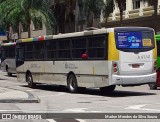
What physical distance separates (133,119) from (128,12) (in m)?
34.2

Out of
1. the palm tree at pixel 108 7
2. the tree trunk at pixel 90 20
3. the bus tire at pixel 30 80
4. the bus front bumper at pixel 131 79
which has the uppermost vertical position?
the palm tree at pixel 108 7

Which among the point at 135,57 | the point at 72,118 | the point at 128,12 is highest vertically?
the point at 128,12

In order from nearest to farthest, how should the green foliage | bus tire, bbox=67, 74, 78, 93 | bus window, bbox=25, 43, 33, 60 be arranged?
bus tire, bbox=67, 74, 78, 93
bus window, bbox=25, 43, 33, 60
the green foliage

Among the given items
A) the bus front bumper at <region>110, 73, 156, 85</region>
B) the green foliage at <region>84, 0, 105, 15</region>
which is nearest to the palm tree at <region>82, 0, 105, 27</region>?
the green foliage at <region>84, 0, 105, 15</region>

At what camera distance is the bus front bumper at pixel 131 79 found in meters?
19.8

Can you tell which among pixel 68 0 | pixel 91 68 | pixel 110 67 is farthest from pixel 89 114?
pixel 68 0

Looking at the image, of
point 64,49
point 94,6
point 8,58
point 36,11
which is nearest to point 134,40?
point 64,49

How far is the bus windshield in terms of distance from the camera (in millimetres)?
20047

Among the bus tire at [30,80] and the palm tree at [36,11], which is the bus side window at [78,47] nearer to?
the bus tire at [30,80]

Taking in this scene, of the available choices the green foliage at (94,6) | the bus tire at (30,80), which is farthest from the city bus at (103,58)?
the green foliage at (94,6)

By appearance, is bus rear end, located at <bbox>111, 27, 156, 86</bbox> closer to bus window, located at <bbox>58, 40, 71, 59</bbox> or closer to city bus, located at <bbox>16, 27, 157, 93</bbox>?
city bus, located at <bbox>16, 27, 157, 93</bbox>

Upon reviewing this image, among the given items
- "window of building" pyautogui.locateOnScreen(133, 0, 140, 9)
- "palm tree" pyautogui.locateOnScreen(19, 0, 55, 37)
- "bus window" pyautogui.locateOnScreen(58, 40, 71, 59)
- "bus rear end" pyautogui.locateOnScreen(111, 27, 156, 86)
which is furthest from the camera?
"window of building" pyautogui.locateOnScreen(133, 0, 140, 9)

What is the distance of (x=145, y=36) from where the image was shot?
20.7m

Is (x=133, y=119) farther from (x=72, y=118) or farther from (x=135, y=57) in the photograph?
(x=135, y=57)
